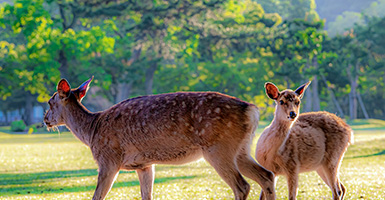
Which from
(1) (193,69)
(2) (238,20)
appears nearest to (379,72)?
(2) (238,20)

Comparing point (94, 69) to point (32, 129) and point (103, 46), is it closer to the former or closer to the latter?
point (103, 46)

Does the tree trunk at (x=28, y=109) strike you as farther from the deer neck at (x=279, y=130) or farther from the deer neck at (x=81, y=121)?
the deer neck at (x=279, y=130)

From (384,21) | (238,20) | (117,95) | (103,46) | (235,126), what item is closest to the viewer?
(235,126)

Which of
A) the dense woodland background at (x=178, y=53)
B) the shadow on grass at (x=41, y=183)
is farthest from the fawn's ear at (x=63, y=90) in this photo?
the dense woodland background at (x=178, y=53)

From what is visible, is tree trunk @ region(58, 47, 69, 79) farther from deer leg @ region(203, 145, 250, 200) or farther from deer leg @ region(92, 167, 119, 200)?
deer leg @ region(203, 145, 250, 200)

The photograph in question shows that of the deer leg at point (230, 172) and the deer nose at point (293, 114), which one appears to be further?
the deer nose at point (293, 114)

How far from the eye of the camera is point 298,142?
9.13 m

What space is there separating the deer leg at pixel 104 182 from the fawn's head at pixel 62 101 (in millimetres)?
1630

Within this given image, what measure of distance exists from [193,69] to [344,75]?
66.9 ft

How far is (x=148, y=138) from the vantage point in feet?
25.5

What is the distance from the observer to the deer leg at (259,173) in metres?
7.40

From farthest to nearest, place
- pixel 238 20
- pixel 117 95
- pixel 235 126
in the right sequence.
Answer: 1. pixel 238 20
2. pixel 117 95
3. pixel 235 126

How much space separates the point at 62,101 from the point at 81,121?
0.53 meters

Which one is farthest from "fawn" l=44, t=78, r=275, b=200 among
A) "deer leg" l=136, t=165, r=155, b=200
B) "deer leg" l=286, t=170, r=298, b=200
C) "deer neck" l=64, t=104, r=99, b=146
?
"deer leg" l=286, t=170, r=298, b=200
